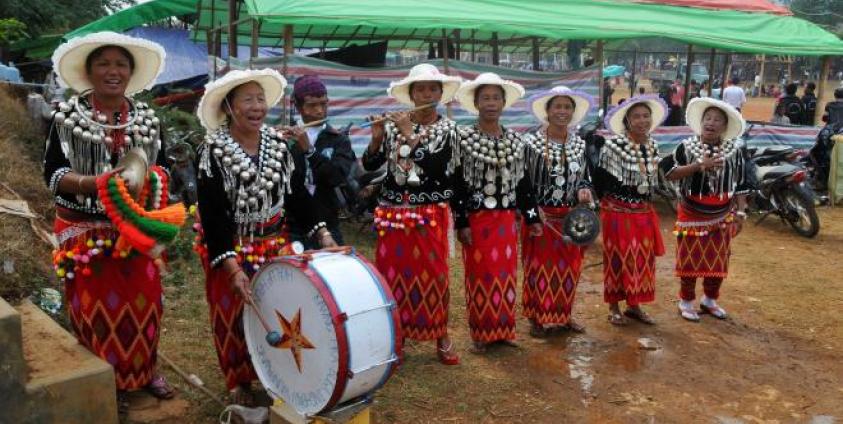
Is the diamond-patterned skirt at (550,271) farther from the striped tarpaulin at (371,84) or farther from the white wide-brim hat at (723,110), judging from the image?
the striped tarpaulin at (371,84)

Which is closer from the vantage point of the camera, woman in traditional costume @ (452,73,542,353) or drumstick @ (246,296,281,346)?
drumstick @ (246,296,281,346)

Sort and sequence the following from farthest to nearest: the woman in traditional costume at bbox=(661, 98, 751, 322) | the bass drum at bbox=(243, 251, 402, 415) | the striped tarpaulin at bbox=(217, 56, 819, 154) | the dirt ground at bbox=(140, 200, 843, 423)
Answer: the striped tarpaulin at bbox=(217, 56, 819, 154), the woman in traditional costume at bbox=(661, 98, 751, 322), the dirt ground at bbox=(140, 200, 843, 423), the bass drum at bbox=(243, 251, 402, 415)

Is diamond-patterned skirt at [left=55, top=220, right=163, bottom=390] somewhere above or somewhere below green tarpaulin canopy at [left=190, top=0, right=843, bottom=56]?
below

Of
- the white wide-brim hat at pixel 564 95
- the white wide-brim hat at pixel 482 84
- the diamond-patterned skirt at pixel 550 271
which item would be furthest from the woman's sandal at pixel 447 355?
the white wide-brim hat at pixel 564 95

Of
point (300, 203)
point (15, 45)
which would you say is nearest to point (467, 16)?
point (300, 203)

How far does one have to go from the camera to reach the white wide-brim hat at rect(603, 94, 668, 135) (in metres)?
4.93

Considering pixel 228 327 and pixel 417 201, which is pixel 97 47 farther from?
pixel 417 201

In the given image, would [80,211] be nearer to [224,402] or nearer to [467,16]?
[224,402]

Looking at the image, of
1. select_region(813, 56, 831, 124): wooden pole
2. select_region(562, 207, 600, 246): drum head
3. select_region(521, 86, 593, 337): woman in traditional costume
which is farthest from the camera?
select_region(813, 56, 831, 124): wooden pole

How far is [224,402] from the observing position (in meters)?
3.66

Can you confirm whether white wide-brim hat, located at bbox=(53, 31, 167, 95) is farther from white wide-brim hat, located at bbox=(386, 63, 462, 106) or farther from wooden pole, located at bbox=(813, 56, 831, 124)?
wooden pole, located at bbox=(813, 56, 831, 124)

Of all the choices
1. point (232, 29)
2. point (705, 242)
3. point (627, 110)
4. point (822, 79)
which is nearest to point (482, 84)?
point (627, 110)

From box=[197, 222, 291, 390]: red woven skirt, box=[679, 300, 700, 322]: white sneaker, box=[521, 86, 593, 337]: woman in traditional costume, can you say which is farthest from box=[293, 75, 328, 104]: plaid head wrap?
box=[679, 300, 700, 322]: white sneaker

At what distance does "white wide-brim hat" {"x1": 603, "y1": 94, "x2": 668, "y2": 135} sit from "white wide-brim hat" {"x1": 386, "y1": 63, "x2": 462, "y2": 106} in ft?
4.05
